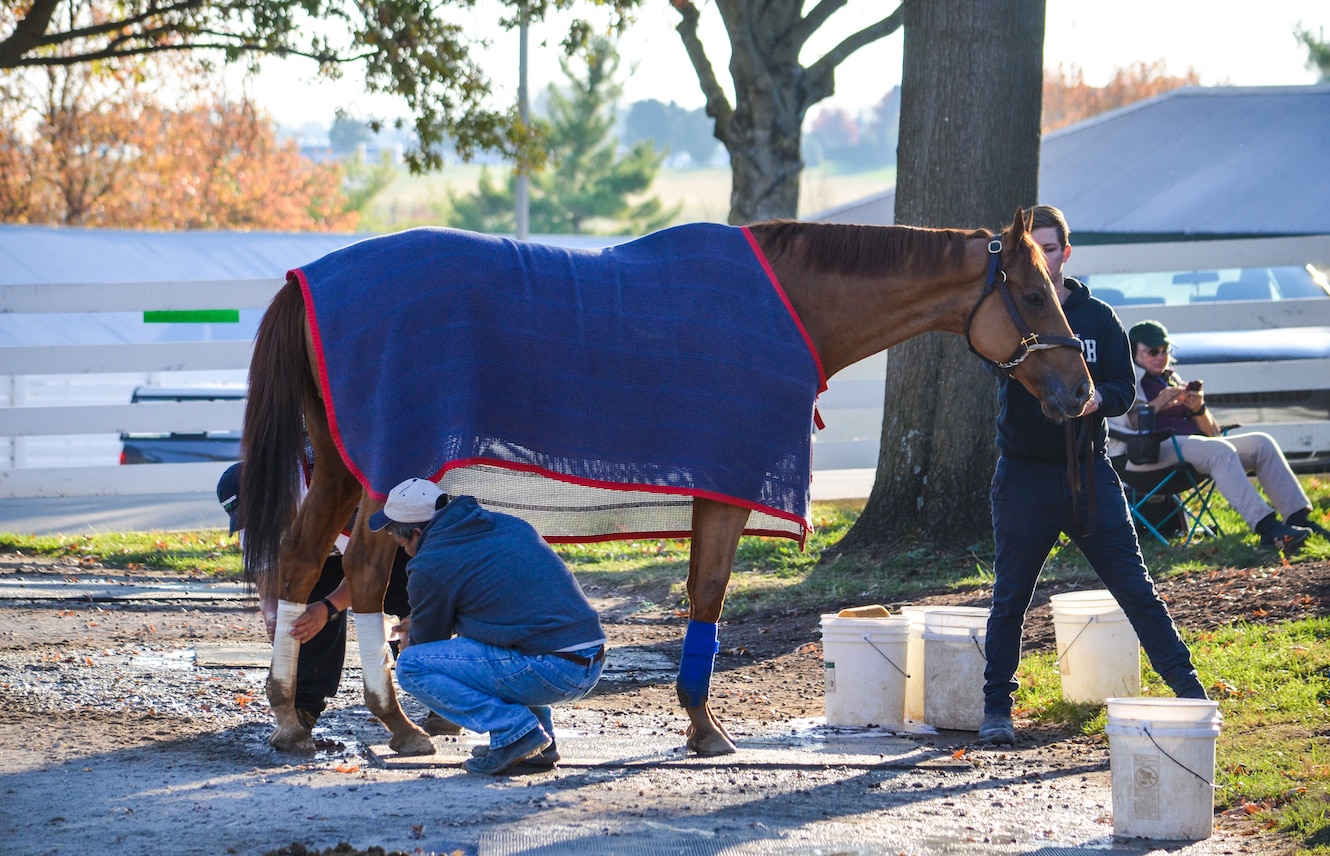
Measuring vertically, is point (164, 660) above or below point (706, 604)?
below

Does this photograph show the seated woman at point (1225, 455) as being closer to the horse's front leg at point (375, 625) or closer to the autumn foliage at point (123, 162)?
the horse's front leg at point (375, 625)

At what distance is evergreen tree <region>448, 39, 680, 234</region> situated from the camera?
184 feet

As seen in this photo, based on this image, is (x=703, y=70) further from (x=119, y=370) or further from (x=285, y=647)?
(x=285, y=647)

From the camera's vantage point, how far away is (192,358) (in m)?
11.3

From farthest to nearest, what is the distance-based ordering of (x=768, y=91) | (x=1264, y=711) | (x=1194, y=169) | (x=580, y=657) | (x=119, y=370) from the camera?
(x=1194, y=169) < (x=768, y=91) < (x=119, y=370) < (x=1264, y=711) < (x=580, y=657)

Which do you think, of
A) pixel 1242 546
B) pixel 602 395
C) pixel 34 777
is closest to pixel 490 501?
pixel 602 395

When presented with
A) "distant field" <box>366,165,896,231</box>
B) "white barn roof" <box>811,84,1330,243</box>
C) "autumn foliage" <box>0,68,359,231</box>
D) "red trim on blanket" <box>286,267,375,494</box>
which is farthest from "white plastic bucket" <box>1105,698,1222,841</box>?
"distant field" <box>366,165,896,231</box>

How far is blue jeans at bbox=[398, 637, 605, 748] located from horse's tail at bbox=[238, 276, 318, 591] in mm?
827

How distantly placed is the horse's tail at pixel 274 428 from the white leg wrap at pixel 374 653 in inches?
16.6

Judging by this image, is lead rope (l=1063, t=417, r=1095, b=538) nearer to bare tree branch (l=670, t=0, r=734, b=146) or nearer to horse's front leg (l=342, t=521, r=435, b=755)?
horse's front leg (l=342, t=521, r=435, b=755)

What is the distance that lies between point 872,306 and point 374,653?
2.23m

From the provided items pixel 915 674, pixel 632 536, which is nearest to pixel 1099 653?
pixel 915 674

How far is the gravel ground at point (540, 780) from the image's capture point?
3787 millimetres

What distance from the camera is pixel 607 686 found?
636 centimetres
